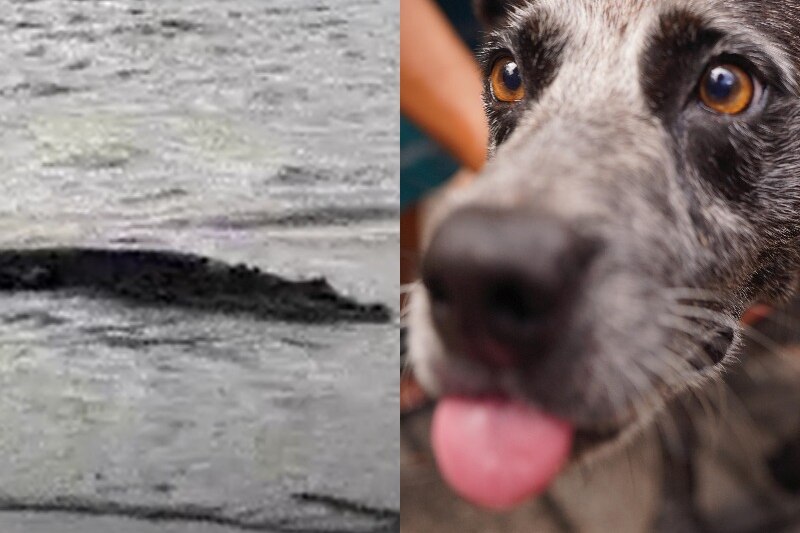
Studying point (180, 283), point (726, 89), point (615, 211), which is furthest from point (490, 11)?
point (180, 283)

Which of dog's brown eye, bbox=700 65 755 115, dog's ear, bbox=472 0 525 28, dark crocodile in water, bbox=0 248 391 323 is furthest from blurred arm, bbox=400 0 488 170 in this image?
dark crocodile in water, bbox=0 248 391 323

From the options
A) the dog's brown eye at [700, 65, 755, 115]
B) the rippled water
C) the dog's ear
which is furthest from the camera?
the dog's ear

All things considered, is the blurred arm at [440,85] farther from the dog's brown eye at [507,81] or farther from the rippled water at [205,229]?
the rippled water at [205,229]

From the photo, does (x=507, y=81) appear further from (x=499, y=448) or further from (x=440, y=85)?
(x=499, y=448)

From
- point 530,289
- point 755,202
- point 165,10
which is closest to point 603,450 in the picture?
point 530,289

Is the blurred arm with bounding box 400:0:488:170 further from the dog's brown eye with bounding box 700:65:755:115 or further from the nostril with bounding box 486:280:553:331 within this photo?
the nostril with bounding box 486:280:553:331

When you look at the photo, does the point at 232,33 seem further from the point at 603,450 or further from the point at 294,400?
the point at 603,450
